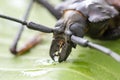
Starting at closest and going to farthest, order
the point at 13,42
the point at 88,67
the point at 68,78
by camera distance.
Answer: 1. the point at 68,78
2. the point at 88,67
3. the point at 13,42

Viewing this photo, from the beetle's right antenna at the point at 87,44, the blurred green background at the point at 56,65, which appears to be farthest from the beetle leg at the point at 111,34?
the beetle's right antenna at the point at 87,44

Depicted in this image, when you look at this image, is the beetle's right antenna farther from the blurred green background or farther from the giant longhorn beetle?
the blurred green background

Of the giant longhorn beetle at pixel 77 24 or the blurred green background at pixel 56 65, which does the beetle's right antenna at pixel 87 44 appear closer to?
the giant longhorn beetle at pixel 77 24

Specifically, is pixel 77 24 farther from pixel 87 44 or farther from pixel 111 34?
pixel 111 34

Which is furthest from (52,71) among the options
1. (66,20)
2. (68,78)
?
(66,20)

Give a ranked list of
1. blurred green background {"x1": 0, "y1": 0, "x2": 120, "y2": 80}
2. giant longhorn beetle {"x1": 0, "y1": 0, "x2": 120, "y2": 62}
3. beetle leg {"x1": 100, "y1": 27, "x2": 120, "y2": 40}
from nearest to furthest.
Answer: blurred green background {"x1": 0, "y1": 0, "x2": 120, "y2": 80}, giant longhorn beetle {"x1": 0, "y1": 0, "x2": 120, "y2": 62}, beetle leg {"x1": 100, "y1": 27, "x2": 120, "y2": 40}

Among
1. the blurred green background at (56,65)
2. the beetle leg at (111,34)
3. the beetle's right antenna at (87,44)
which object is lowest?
the blurred green background at (56,65)

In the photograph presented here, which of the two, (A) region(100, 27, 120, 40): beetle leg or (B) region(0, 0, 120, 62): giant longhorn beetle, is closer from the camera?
(B) region(0, 0, 120, 62): giant longhorn beetle

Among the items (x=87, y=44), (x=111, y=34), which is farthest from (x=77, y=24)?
(x=111, y=34)

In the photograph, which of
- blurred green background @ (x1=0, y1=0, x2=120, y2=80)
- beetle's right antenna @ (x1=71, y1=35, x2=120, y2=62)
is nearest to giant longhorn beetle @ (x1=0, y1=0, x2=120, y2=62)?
beetle's right antenna @ (x1=71, y1=35, x2=120, y2=62)

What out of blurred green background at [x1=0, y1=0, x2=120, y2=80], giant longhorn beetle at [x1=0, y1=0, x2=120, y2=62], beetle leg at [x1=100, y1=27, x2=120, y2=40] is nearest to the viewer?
blurred green background at [x1=0, y1=0, x2=120, y2=80]

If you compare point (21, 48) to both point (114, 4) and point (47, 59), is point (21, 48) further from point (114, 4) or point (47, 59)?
point (114, 4)
